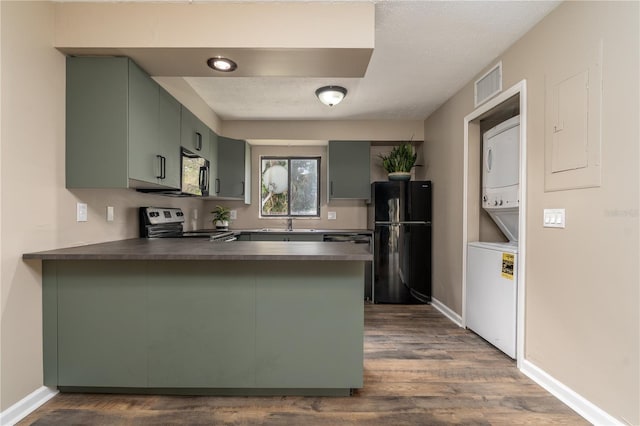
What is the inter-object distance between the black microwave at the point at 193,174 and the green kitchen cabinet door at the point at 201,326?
1294mm

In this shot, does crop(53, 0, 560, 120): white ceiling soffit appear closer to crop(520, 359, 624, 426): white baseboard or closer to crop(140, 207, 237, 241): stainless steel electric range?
crop(140, 207, 237, 241): stainless steel electric range

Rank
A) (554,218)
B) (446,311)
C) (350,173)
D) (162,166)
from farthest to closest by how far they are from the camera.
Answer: (350,173) < (446,311) < (162,166) < (554,218)

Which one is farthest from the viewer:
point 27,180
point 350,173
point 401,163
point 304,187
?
point 304,187

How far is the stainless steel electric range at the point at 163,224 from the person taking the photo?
9.54ft

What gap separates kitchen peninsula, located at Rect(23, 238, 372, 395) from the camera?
6.29 feet

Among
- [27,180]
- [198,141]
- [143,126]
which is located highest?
[198,141]

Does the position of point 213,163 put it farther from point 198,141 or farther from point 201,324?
point 201,324

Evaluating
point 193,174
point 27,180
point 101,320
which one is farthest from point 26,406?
point 193,174

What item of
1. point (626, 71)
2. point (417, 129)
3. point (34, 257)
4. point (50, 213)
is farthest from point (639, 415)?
point (417, 129)

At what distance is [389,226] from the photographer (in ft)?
13.5

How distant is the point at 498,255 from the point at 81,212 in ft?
10.1

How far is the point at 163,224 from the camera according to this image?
3184mm

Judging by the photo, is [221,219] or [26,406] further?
[221,219]

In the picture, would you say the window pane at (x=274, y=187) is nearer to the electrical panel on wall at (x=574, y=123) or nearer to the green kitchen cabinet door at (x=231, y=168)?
the green kitchen cabinet door at (x=231, y=168)
